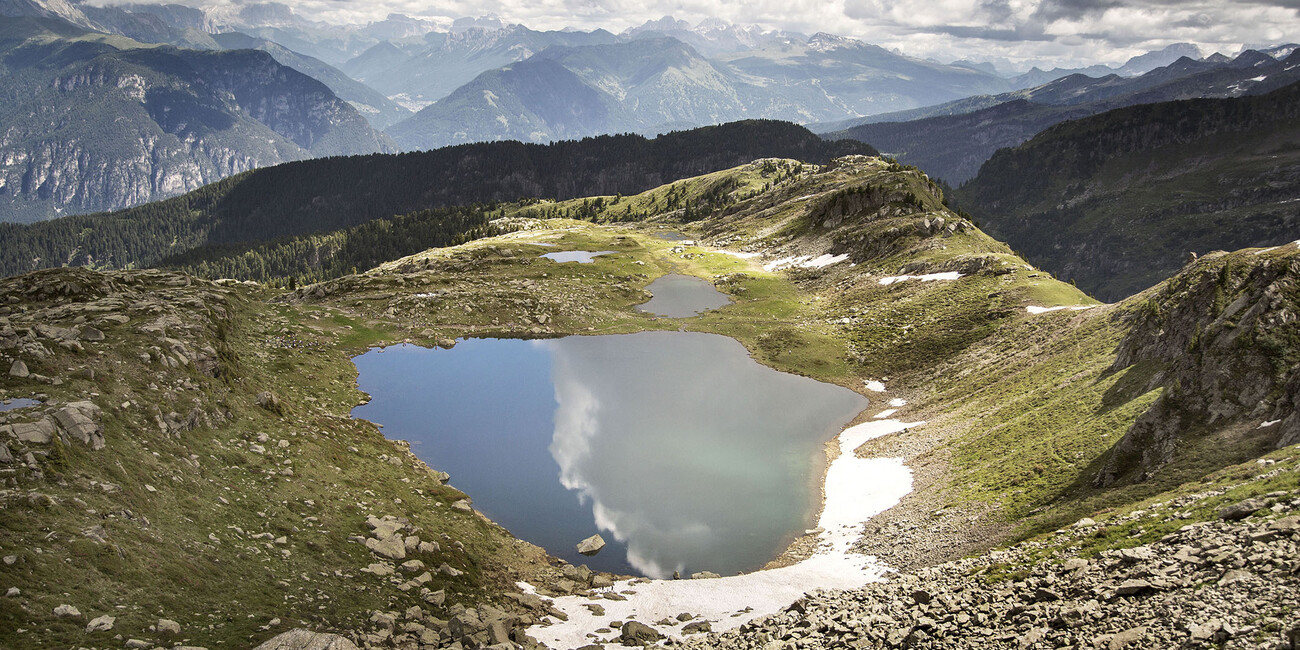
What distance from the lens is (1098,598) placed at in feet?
65.8

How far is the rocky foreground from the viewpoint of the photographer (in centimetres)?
1666

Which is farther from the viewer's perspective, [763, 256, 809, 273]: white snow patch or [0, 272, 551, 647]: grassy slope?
[763, 256, 809, 273]: white snow patch

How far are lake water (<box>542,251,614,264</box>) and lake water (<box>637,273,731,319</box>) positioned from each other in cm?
1652

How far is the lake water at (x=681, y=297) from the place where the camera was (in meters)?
97.9

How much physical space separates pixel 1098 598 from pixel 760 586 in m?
15.6

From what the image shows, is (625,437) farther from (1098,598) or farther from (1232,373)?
(1232,373)

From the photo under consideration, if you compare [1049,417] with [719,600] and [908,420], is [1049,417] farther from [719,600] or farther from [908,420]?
[719,600]

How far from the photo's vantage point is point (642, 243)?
513 feet

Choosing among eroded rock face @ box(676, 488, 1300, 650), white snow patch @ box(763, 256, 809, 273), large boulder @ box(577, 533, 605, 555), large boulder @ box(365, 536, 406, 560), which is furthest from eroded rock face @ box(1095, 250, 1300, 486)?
white snow patch @ box(763, 256, 809, 273)

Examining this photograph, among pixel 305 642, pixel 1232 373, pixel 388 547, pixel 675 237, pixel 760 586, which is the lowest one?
pixel 760 586

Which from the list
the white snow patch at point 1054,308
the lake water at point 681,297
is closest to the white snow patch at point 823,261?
the lake water at point 681,297

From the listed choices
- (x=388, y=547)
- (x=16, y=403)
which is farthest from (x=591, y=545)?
(x=16, y=403)

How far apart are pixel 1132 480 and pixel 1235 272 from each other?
16.1m

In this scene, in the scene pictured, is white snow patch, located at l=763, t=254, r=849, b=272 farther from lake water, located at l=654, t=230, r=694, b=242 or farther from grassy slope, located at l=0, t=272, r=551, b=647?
grassy slope, located at l=0, t=272, r=551, b=647
